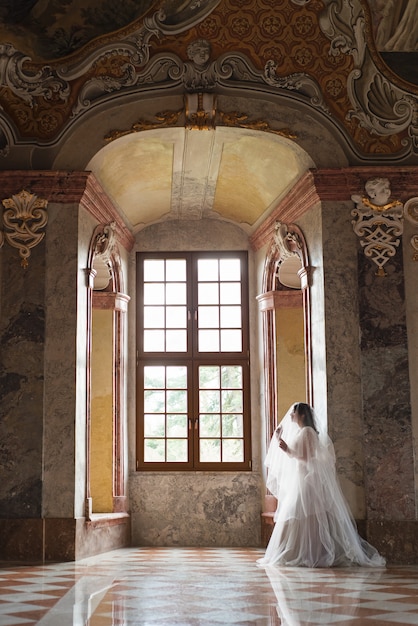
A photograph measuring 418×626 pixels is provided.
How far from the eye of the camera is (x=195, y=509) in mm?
12227

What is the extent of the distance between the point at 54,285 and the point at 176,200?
342cm

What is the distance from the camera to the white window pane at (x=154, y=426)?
41.3ft

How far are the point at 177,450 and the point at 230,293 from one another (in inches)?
96.2

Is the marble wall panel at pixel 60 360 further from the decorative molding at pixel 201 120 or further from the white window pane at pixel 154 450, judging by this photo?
the white window pane at pixel 154 450

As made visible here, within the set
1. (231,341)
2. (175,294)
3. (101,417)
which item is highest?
(175,294)

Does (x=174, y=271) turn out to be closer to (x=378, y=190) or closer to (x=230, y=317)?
(x=230, y=317)

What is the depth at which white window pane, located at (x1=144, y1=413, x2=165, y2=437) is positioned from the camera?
12.6 metres

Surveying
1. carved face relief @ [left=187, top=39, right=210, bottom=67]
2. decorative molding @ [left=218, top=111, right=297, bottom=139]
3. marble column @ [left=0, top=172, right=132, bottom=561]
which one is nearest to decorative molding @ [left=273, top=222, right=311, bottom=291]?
decorative molding @ [left=218, top=111, right=297, bottom=139]

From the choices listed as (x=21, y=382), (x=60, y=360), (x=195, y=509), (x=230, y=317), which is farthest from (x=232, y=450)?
(x=21, y=382)

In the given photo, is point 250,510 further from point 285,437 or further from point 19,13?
point 19,13

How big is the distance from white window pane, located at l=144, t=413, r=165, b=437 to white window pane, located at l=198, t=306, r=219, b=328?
1.50m

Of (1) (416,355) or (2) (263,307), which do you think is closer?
(1) (416,355)

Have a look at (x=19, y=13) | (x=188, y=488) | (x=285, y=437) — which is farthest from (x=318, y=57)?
(x=188, y=488)

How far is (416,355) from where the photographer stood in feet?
30.3
